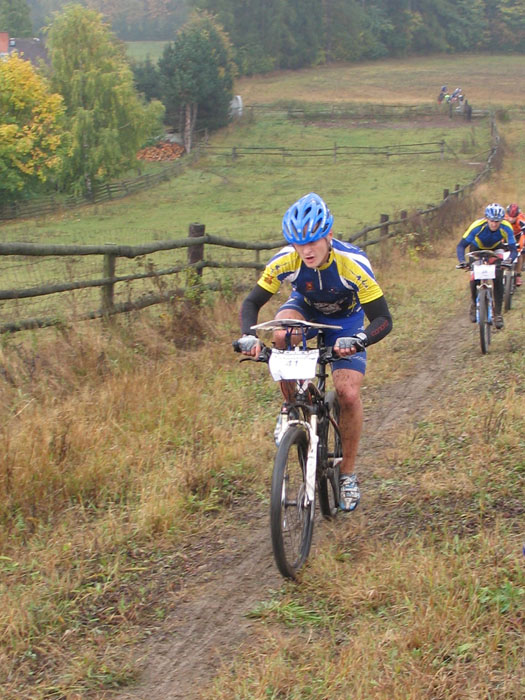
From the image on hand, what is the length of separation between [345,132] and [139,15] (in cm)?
6616

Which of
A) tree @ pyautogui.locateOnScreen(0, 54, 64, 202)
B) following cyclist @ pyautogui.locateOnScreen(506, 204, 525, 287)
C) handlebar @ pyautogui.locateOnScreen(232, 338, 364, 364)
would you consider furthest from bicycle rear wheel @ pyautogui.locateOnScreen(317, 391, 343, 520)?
tree @ pyautogui.locateOnScreen(0, 54, 64, 202)

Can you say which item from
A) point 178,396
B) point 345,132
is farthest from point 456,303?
point 345,132

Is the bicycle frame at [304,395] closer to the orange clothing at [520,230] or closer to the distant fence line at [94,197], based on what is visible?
the orange clothing at [520,230]

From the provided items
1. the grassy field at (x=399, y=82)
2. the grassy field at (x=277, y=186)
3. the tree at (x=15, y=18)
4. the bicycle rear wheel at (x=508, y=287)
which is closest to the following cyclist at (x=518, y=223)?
the bicycle rear wheel at (x=508, y=287)

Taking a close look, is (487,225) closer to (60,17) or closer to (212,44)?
(60,17)

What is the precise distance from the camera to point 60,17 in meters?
49.9

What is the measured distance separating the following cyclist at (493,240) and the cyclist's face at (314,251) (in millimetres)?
5723

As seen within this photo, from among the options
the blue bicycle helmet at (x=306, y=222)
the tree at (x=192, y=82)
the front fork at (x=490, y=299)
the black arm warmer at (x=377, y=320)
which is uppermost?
the tree at (x=192, y=82)

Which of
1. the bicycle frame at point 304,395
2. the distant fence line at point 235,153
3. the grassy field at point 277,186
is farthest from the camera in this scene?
the distant fence line at point 235,153

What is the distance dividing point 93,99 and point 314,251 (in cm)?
4804

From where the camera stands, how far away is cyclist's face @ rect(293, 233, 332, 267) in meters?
4.44

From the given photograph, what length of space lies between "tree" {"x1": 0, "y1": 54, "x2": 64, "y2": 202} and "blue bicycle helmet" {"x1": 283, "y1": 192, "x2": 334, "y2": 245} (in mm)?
41300

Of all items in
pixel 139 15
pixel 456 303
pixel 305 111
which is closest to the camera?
pixel 456 303

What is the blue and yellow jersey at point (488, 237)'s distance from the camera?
10.1 m
